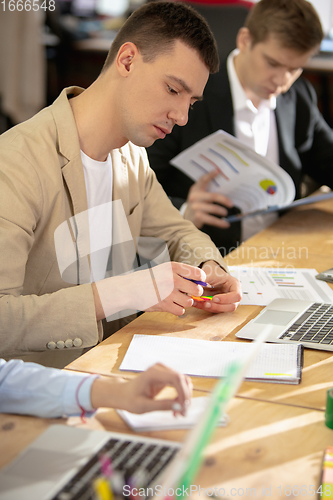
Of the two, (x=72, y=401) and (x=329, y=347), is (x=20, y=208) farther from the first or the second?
(x=329, y=347)

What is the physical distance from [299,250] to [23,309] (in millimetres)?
976

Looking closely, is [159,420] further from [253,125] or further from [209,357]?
[253,125]

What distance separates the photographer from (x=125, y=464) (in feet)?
1.95

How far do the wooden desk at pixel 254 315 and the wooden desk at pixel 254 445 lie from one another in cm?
5

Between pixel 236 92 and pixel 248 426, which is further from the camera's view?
pixel 236 92

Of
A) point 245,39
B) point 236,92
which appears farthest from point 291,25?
point 236,92

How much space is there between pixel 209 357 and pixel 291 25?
1330 mm

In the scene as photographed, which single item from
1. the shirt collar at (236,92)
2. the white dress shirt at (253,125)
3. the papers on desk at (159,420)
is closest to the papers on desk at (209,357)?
the papers on desk at (159,420)

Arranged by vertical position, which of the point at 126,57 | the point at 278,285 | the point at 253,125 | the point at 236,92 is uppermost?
the point at 126,57

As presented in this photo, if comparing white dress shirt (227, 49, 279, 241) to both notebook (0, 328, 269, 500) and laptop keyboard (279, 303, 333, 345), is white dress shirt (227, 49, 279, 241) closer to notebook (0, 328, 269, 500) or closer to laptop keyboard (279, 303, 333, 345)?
laptop keyboard (279, 303, 333, 345)

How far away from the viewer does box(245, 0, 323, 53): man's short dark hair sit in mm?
1733

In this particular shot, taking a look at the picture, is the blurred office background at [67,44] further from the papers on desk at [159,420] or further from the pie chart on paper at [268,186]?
the papers on desk at [159,420]

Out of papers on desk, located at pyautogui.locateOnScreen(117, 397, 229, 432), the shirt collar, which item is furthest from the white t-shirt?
the shirt collar

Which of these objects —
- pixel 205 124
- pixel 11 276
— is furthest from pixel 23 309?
pixel 205 124
